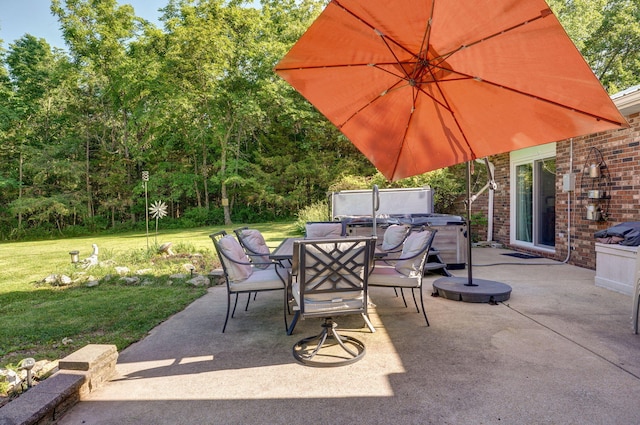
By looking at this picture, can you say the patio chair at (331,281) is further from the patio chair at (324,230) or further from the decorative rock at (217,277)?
the decorative rock at (217,277)

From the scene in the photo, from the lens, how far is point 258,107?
17469 millimetres

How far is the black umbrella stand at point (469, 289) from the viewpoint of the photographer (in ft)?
13.2

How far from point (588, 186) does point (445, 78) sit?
438 cm

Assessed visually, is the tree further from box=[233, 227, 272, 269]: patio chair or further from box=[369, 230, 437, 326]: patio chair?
box=[233, 227, 272, 269]: patio chair

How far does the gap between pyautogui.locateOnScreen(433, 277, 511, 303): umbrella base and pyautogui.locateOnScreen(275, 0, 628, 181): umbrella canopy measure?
1.47 m

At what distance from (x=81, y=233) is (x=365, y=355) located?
19007 mm

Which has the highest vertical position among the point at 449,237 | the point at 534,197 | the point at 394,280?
the point at 534,197

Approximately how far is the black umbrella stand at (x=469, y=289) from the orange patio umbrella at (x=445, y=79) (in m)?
0.02

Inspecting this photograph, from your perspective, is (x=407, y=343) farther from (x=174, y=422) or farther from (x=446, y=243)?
(x=446, y=243)

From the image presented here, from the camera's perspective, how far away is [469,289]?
13.7 feet

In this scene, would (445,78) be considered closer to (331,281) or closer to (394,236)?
(331,281)

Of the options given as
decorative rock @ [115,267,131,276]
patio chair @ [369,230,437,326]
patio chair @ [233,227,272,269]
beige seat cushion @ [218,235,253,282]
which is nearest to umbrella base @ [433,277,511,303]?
patio chair @ [369,230,437,326]

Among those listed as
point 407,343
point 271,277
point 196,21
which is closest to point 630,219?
point 407,343

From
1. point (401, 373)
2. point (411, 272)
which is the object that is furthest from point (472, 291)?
point (401, 373)
